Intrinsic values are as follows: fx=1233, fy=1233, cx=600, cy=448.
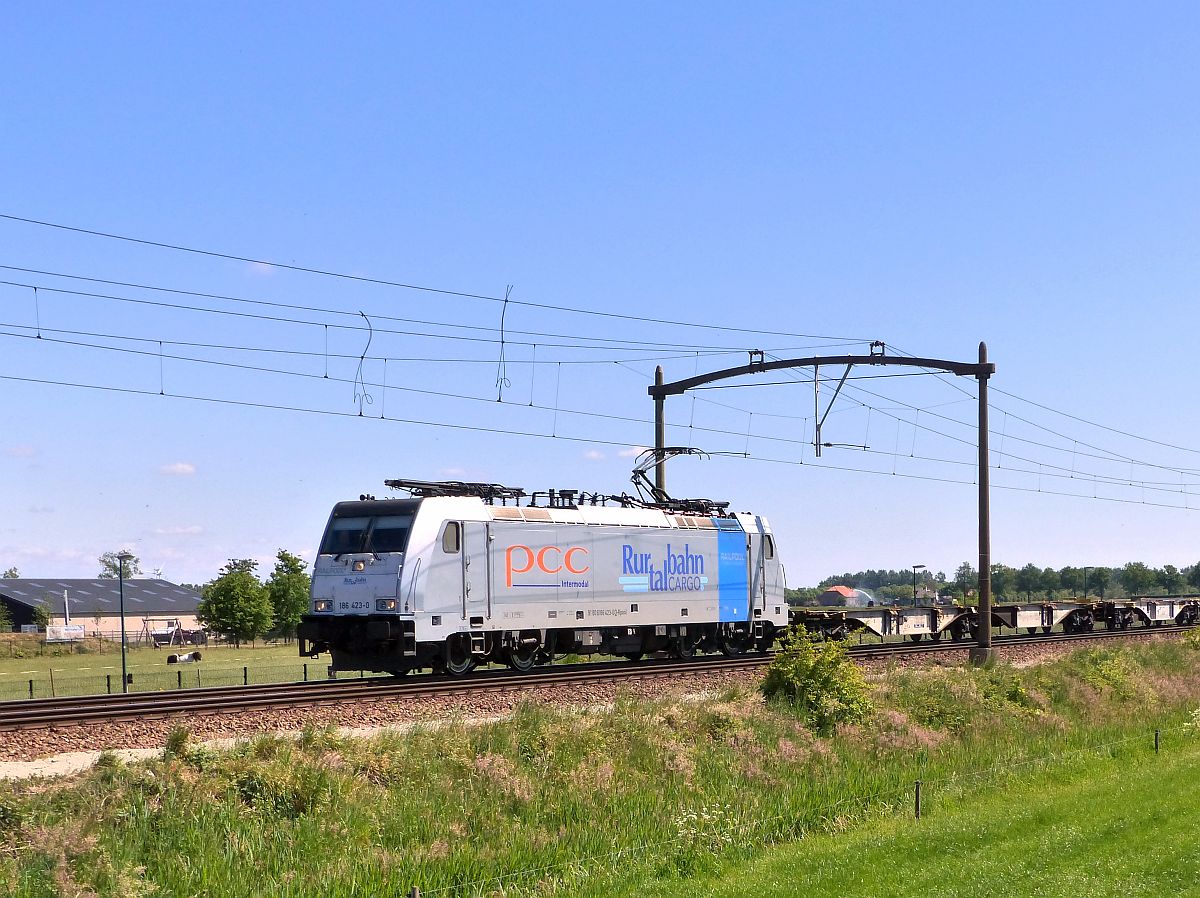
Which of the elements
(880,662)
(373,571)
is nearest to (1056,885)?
(373,571)

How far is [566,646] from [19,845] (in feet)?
59.7

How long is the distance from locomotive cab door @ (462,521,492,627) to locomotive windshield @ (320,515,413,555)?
5.17ft

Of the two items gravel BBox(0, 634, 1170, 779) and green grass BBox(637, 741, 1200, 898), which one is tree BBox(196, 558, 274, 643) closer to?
gravel BBox(0, 634, 1170, 779)

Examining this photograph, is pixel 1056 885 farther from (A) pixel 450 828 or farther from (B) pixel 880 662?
(B) pixel 880 662

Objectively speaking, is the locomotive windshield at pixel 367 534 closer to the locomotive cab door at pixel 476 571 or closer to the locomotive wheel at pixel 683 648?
the locomotive cab door at pixel 476 571

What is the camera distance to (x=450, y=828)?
15.1 meters

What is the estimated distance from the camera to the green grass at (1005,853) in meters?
14.0

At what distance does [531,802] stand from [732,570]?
19492 mm

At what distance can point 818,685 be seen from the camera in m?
24.7

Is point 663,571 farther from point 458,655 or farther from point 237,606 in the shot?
point 237,606

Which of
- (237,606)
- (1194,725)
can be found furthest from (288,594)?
A: (1194,725)

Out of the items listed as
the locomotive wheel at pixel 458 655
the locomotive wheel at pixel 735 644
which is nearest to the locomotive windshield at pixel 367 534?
the locomotive wheel at pixel 458 655

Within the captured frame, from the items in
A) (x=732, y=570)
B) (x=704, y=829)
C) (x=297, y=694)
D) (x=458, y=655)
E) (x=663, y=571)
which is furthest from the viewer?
(x=732, y=570)

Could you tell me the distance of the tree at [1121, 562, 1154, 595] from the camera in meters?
174
